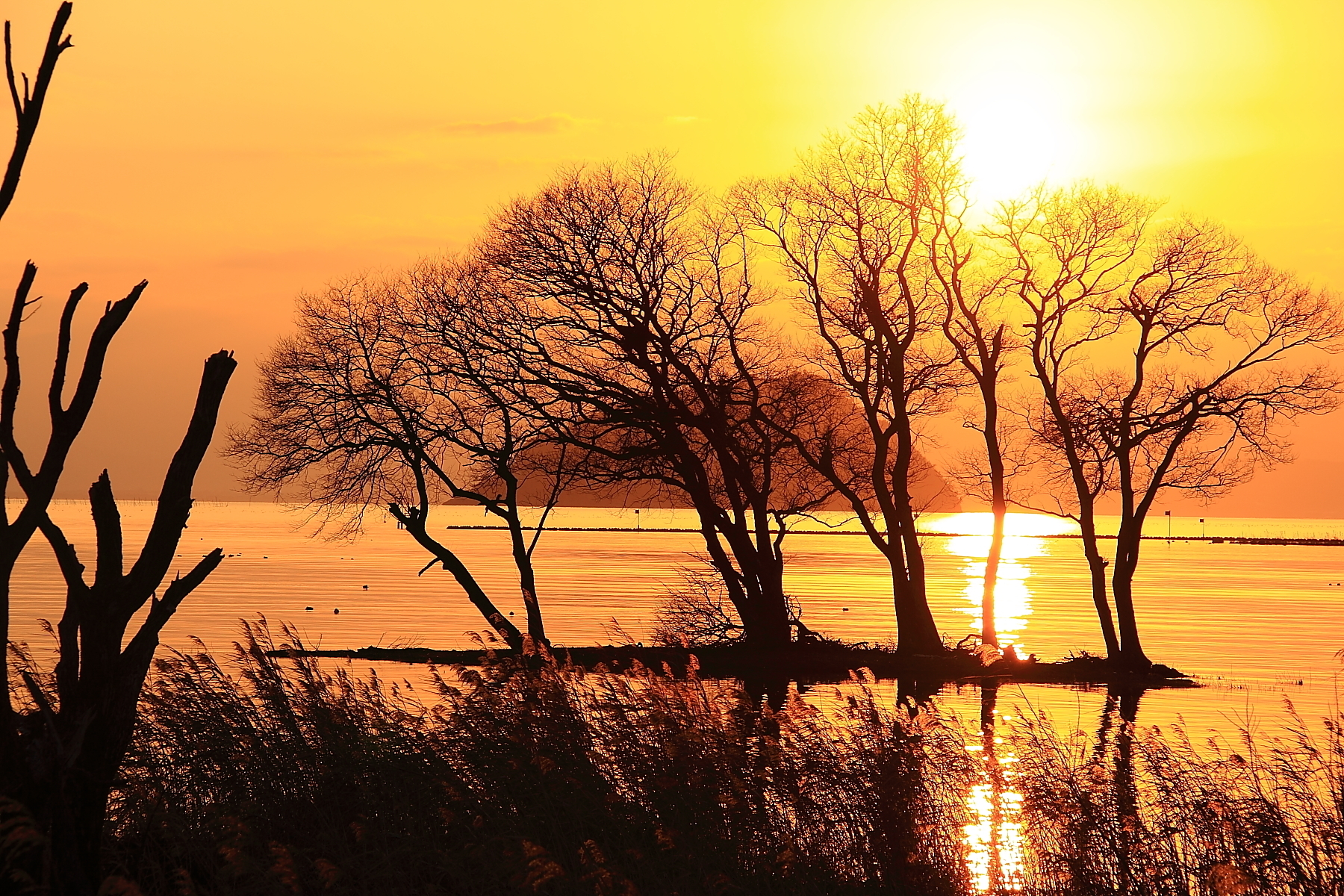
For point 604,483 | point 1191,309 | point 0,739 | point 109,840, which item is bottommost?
point 109,840

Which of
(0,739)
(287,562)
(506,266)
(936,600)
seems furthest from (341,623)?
(287,562)

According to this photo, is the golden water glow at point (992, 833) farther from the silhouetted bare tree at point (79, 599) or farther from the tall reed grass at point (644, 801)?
the silhouetted bare tree at point (79, 599)

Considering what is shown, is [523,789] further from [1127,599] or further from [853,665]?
[1127,599]

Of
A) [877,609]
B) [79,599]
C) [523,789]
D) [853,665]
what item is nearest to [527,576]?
[853,665]

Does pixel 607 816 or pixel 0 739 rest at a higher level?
pixel 0 739

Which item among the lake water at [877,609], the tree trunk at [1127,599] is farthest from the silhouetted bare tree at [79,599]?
the tree trunk at [1127,599]

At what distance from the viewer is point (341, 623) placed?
53.7 metres

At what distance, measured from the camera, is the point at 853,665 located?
35.3m

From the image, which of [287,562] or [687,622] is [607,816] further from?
[287,562]

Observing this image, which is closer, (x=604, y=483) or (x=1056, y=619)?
(x=604, y=483)

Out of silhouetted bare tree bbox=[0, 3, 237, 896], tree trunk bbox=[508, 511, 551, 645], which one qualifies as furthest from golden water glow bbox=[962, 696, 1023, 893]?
tree trunk bbox=[508, 511, 551, 645]

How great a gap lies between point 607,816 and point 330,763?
2667mm

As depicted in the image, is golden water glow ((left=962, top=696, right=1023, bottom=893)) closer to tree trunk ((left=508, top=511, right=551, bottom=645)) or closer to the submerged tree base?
tree trunk ((left=508, top=511, right=551, bottom=645))

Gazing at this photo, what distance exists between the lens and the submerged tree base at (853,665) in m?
33.7
